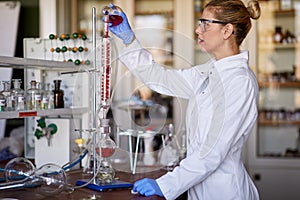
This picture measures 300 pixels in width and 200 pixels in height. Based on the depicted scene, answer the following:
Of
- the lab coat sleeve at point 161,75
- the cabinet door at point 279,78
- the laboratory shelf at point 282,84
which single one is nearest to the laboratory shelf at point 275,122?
the cabinet door at point 279,78

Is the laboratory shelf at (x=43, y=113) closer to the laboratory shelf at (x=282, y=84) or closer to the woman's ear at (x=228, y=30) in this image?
the woman's ear at (x=228, y=30)

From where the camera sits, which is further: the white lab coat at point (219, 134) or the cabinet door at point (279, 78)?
the cabinet door at point (279, 78)

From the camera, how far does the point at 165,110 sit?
12.1 ft

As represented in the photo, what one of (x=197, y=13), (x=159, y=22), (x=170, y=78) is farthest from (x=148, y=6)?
(x=170, y=78)

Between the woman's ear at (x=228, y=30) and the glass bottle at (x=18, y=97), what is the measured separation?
760 mm

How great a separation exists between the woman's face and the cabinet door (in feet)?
6.90

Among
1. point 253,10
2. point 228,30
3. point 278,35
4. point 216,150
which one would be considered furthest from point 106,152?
point 278,35

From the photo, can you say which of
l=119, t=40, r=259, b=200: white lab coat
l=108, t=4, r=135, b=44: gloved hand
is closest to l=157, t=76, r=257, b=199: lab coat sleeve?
l=119, t=40, r=259, b=200: white lab coat

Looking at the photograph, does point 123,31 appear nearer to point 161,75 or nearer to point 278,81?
point 161,75

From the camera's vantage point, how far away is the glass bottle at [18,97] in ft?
5.32

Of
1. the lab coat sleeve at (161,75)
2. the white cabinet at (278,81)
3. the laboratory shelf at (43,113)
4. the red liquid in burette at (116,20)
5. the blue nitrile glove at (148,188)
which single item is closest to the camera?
the blue nitrile glove at (148,188)

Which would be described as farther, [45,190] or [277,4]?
[277,4]

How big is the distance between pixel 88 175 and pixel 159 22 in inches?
92.5

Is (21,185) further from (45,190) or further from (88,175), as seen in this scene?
(88,175)
